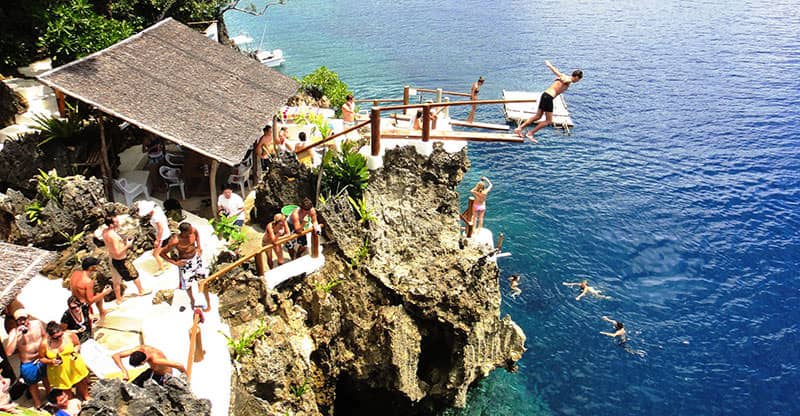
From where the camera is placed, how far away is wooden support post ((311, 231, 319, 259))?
14202 mm

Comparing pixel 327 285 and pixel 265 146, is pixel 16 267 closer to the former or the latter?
pixel 327 285

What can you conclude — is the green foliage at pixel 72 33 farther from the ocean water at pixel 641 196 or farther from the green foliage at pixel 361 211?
the ocean water at pixel 641 196

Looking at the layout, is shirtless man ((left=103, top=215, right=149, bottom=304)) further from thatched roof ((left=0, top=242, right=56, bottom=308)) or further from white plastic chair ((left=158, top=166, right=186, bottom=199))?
white plastic chair ((left=158, top=166, right=186, bottom=199))

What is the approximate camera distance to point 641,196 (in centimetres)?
2947

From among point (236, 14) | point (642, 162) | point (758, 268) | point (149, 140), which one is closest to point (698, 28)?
point (642, 162)

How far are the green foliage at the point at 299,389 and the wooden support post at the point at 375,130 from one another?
7.23 metres

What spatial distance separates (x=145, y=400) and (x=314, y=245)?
6.51 metres

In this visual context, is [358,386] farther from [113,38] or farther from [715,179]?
[715,179]

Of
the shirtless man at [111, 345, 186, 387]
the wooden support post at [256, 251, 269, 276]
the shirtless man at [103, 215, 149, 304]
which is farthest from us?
the wooden support post at [256, 251, 269, 276]

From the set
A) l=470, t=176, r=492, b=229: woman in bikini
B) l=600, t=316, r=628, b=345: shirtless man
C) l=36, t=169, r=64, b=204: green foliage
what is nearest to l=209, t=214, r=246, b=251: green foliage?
l=36, t=169, r=64, b=204: green foliage

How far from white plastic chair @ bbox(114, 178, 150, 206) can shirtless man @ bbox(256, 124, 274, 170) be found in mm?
3774

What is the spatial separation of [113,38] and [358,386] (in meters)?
16.8

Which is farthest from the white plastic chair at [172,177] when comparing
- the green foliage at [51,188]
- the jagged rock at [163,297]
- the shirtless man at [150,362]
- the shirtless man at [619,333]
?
the shirtless man at [619,333]

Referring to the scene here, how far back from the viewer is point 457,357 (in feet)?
55.7
